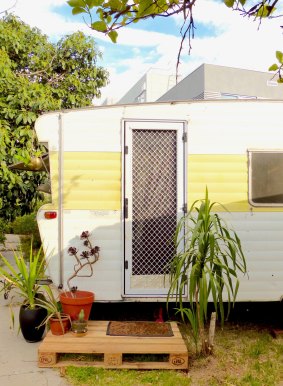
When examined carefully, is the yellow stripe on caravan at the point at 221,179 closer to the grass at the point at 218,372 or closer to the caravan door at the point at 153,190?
the caravan door at the point at 153,190

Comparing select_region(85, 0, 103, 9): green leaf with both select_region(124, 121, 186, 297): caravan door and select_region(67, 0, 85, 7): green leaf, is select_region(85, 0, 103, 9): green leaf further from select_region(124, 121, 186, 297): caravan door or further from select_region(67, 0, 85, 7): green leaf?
select_region(124, 121, 186, 297): caravan door

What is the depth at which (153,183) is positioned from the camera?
536cm

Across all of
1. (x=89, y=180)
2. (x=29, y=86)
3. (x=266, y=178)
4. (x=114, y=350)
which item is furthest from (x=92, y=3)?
(x=29, y=86)

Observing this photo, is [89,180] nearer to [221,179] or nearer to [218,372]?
[221,179]

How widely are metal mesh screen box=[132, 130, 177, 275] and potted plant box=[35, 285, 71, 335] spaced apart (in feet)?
3.36

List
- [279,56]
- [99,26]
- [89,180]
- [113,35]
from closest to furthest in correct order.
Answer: [99,26] → [113,35] → [279,56] → [89,180]

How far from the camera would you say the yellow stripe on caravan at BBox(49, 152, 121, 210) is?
525 cm

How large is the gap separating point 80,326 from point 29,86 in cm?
642

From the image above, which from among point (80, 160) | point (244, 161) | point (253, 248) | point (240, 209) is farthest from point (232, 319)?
point (80, 160)

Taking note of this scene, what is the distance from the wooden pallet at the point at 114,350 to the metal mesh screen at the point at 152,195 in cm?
109

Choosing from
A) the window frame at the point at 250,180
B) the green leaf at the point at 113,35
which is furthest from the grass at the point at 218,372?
the green leaf at the point at 113,35

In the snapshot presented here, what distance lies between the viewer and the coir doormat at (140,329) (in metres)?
4.71

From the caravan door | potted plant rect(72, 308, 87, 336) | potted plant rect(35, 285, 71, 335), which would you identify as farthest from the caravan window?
potted plant rect(35, 285, 71, 335)

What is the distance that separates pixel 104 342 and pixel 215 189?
2.18 meters
